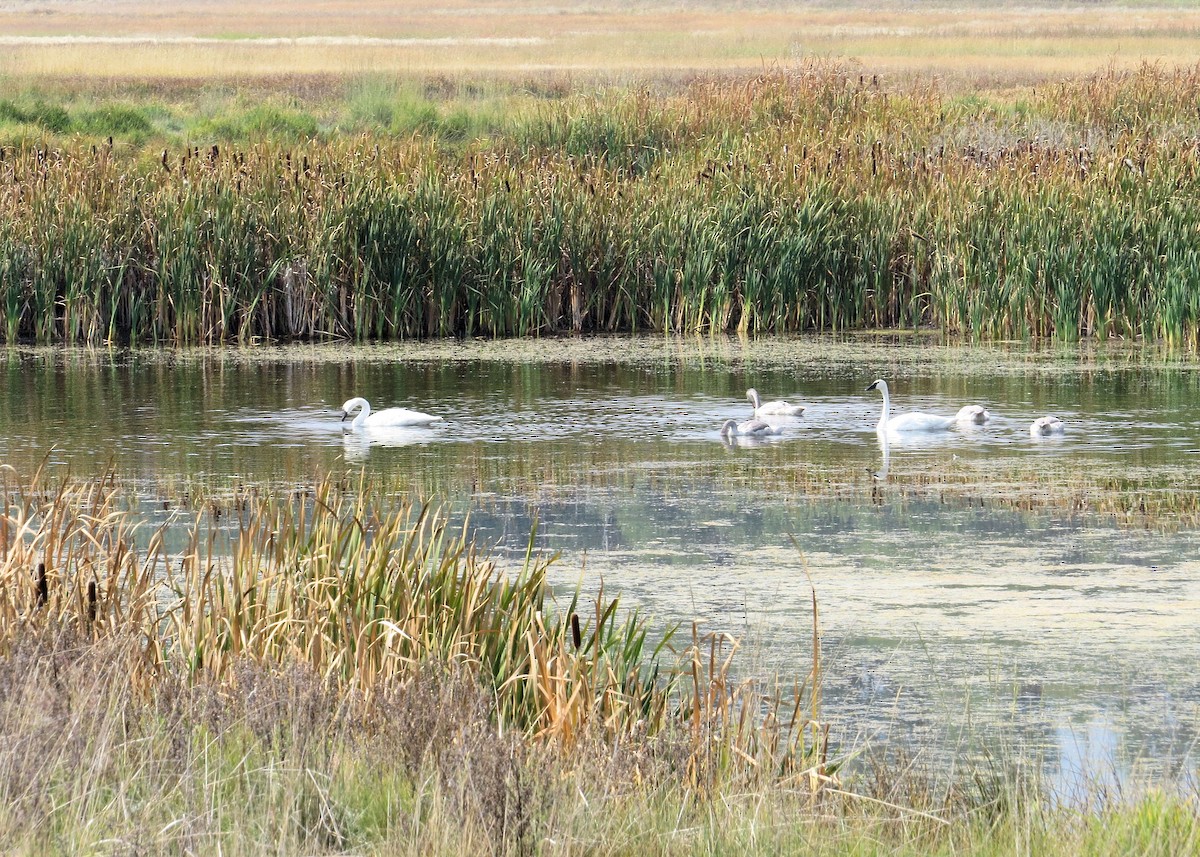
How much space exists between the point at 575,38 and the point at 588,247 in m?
41.2

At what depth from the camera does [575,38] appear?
55.3m

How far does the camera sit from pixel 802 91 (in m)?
21.8

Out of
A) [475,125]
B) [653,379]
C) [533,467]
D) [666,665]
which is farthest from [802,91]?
[666,665]

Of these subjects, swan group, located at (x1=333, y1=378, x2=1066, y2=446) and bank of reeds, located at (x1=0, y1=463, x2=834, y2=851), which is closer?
bank of reeds, located at (x1=0, y1=463, x2=834, y2=851)

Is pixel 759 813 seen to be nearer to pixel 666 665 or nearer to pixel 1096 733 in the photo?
pixel 1096 733

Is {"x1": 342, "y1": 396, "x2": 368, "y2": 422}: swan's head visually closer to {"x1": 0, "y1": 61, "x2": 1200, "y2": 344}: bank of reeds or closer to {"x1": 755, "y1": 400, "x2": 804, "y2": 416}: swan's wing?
{"x1": 755, "y1": 400, "x2": 804, "y2": 416}: swan's wing

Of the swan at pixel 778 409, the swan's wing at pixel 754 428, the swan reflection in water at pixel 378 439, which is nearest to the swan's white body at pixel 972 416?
the swan at pixel 778 409

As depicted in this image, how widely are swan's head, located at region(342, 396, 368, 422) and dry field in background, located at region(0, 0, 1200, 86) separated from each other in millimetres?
14327

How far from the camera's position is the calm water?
18.0 ft

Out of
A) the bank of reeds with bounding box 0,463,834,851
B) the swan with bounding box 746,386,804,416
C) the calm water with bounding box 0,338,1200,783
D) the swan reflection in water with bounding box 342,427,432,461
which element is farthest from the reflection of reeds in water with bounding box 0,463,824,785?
the swan with bounding box 746,386,804,416

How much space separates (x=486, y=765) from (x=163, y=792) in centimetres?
64

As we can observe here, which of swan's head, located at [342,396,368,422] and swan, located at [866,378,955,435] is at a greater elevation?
swan's head, located at [342,396,368,422]

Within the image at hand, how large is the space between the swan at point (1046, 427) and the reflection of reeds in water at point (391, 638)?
15.8 feet

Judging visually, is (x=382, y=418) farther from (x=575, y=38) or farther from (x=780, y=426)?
(x=575, y=38)
